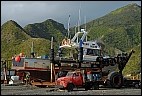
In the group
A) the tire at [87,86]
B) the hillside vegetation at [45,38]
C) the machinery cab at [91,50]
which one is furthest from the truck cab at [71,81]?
the hillside vegetation at [45,38]

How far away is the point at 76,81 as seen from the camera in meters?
29.4

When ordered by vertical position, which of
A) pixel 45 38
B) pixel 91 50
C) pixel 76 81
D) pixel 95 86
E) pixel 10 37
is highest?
pixel 45 38

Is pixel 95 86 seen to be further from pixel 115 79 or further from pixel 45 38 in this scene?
pixel 45 38

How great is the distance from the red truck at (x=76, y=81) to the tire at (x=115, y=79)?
1.55 meters

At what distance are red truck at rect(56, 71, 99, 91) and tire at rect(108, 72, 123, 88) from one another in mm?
1548

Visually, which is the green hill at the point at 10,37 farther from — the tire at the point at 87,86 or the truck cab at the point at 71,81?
the truck cab at the point at 71,81

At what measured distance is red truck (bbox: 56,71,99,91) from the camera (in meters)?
28.9

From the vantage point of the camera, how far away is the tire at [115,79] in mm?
31695

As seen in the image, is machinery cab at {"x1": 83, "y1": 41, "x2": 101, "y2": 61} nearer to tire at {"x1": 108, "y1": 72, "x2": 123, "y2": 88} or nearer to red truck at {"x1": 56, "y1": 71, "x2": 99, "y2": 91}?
tire at {"x1": 108, "y1": 72, "x2": 123, "y2": 88}

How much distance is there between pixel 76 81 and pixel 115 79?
4.40m

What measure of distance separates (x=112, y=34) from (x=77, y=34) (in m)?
153

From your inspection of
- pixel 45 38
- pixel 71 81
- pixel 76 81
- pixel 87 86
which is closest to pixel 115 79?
pixel 87 86

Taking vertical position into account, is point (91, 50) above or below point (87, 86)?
above

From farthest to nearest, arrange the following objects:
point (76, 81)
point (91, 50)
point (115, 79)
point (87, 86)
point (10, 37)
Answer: point (10, 37), point (91, 50), point (115, 79), point (87, 86), point (76, 81)
